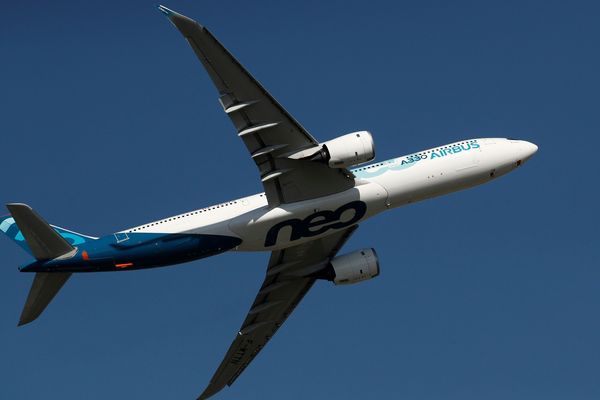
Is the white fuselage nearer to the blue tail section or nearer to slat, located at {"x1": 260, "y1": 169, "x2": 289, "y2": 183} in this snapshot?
slat, located at {"x1": 260, "y1": 169, "x2": 289, "y2": 183}

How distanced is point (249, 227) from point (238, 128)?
546 cm

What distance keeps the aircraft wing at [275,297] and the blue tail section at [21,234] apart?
12083 mm

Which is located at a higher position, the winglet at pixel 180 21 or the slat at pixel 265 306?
the winglet at pixel 180 21

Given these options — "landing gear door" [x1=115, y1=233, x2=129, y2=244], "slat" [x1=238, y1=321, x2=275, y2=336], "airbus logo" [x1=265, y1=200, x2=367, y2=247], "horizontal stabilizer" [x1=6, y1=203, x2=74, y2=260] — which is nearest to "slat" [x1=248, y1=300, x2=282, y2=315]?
"slat" [x1=238, y1=321, x2=275, y2=336]

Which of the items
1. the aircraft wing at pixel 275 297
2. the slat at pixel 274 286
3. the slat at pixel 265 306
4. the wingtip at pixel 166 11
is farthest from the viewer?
the slat at pixel 265 306

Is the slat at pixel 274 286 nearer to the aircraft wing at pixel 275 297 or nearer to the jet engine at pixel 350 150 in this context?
the aircraft wing at pixel 275 297

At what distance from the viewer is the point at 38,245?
46.6 metres

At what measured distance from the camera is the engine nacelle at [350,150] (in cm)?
4778

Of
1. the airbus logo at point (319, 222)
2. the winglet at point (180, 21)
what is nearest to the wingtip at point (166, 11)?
the winglet at point (180, 21)

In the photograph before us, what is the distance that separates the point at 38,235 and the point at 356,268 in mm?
18218

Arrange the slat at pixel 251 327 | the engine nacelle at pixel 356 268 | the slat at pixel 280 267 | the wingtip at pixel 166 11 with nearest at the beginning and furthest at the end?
the wingtip at pixel 166 11 < the engine nacelle at pixel 356 268 < the slat at pixel 280 267 < the slat at pixel 251 327

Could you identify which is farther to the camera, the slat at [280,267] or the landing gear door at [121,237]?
the slat at [280,267]

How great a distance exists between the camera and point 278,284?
58.1 metres

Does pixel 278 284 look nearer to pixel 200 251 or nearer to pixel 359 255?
pixel 359 255
